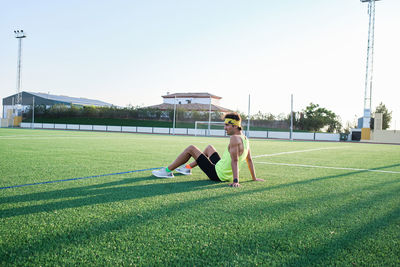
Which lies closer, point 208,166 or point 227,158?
point 227,158

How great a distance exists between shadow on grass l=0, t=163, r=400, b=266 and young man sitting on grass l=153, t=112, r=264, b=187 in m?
0.25

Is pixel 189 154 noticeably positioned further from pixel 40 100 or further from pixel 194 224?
pixel 40 100

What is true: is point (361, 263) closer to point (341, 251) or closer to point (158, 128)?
point (341, 251)

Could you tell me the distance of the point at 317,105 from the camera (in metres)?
52.2

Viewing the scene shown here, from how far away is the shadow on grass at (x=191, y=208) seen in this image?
2.02 m

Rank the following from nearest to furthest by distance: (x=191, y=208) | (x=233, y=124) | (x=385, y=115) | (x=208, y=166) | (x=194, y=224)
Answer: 1. (x=194, y=224)
2. (x=191, y=208)
3. (x=233, y=124)
4. (x=208, y=166)
5. (x=385, y=115)

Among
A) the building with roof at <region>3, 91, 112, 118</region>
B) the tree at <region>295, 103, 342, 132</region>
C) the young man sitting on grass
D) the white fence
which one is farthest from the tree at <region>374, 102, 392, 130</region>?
the building with roof at <region>3, 91, 112, 118</region>

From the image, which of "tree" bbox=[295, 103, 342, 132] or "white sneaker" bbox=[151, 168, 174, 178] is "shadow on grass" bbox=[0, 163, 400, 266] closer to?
"white sneaker" bbox=[151, 168, 174, 178]

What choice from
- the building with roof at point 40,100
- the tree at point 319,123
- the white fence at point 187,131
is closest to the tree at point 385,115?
the tree at point 319,123

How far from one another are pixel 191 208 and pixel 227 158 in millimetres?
1555

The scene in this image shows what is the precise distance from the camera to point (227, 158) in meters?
4.49

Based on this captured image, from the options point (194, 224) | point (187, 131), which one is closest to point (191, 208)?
point (194, 224)

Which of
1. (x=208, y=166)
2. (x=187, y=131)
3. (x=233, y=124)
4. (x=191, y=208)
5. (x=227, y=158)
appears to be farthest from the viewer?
(x=187, y=131)

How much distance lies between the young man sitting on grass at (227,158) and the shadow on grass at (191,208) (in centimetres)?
25
